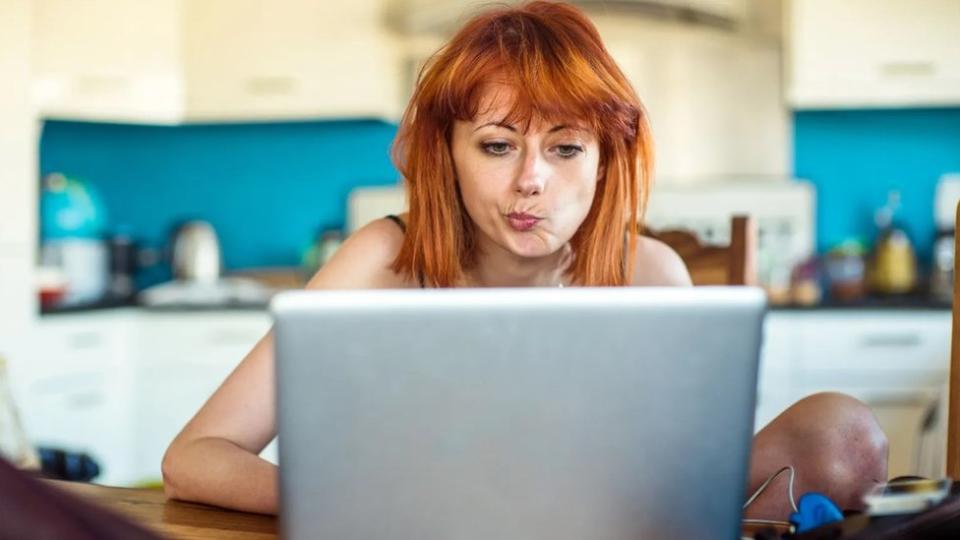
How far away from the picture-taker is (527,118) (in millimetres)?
1294

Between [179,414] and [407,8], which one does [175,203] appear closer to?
[179,414]

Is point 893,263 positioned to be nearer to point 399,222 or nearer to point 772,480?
point 399,222

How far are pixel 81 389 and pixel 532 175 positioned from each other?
2.81 m

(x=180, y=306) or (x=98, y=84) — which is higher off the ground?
(x=98, y=84)

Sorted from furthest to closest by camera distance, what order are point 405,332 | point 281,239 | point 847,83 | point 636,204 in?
point 281,239 < point 847,83 < point 636,204 < point 405,332

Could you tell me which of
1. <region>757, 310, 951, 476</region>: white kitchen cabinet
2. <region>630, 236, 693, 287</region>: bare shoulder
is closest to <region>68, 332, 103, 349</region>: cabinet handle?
<region>757, 310, 951, 476</region>: white kitchen cabinet

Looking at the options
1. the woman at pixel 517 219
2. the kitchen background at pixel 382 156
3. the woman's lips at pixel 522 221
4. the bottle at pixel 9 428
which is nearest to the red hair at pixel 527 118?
the woman at pixel 517 219

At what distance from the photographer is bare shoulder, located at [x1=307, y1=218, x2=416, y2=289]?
146 cm

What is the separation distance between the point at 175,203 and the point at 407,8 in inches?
48.1

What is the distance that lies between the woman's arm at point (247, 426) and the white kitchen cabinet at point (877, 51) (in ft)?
8.20

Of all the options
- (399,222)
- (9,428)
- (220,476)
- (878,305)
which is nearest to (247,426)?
(220,476)

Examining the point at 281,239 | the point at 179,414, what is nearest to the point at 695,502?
the point at 179,414

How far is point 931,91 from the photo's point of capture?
367cm

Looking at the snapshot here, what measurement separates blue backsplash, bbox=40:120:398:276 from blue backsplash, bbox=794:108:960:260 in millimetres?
1463
